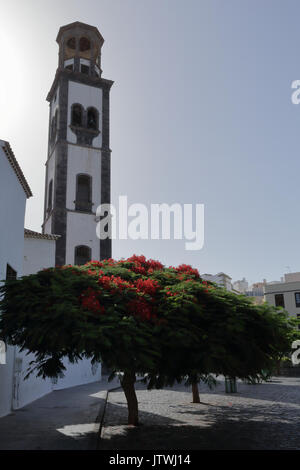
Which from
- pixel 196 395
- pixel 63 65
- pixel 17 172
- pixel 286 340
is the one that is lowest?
pixel 196 395

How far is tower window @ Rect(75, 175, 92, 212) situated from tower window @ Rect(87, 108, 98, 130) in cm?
409

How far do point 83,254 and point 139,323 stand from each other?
18841mm

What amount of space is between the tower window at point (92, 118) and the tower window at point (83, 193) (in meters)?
4.09

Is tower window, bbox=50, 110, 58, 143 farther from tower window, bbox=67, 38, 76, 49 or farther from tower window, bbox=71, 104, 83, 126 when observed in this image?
tower window, bbox=67, 38, 76, 49

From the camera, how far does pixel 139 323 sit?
26.3 feet

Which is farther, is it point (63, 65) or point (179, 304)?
point (63, 65)

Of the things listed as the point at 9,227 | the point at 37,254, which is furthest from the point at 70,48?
the point at 9,227

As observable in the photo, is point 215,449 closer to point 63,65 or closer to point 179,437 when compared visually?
point 179,437

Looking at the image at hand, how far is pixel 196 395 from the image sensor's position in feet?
52.9

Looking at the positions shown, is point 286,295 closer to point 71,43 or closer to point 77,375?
point 77,375

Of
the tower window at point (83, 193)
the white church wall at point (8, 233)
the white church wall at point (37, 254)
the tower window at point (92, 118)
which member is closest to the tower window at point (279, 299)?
the tower window at point (83, 193)

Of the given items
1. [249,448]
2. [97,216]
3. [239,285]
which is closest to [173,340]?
[249,448]

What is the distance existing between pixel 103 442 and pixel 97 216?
1911 centimetres
